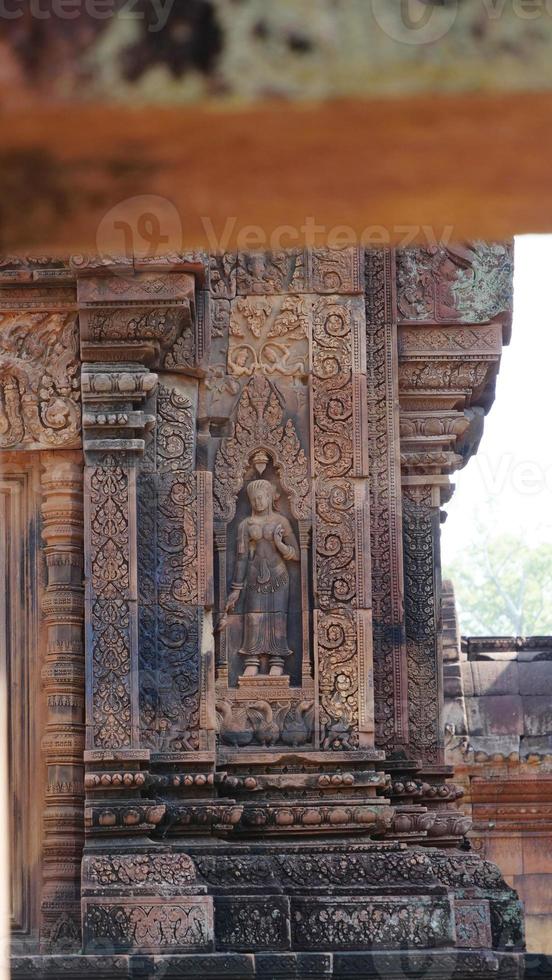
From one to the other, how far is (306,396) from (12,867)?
332 cm

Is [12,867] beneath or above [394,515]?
beneath

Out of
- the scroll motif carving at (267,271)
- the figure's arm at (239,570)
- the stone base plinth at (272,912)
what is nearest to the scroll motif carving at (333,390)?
the scroll motif carving at (267,271)

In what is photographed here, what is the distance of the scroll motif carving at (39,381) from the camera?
10234 millimetres

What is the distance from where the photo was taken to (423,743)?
12.1 metres

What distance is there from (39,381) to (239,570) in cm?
162

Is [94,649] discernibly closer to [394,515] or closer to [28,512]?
[28,512]

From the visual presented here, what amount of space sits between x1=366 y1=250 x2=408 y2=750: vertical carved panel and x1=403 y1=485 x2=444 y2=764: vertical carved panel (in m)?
0.35

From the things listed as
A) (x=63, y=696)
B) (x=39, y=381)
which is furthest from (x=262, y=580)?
(x=39, y=381)

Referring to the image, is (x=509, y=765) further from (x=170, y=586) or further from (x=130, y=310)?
(x=130, y=310)

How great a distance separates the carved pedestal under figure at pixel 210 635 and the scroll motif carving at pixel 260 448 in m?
0.02

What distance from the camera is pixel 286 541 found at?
10.6 metres

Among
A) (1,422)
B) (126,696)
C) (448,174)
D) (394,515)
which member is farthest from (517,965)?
(448,174)

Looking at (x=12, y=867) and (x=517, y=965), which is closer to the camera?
(x=517, y=965)

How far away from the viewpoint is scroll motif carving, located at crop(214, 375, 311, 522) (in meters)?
10.7
